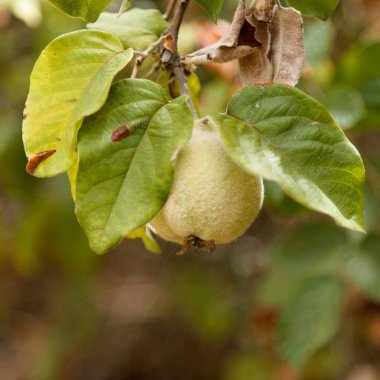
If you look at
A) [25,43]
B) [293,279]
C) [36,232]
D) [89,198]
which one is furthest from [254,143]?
[25,43]

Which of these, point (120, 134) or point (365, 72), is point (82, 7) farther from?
point (365, 72)

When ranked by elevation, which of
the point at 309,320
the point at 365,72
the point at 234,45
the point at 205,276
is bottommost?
the point at 205,276

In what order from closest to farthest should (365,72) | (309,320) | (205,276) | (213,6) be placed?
(213,6)
(365,72)
(309,320)
(205,276)

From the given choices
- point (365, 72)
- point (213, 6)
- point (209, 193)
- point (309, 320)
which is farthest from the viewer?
point (309, 320)

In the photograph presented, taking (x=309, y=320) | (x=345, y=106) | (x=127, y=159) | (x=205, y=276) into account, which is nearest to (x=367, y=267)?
(x=309, y=320)

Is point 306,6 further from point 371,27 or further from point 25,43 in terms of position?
point 25,43

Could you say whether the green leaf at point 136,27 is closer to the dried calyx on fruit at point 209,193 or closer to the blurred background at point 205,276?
the dried calyx on fruit at point 209,193

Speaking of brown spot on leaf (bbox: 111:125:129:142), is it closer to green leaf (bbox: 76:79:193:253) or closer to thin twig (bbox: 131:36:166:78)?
green leaf (bbox: 76:79:193:253)

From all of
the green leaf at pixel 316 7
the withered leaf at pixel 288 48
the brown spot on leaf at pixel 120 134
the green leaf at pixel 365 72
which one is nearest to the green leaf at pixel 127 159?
the brown spot on leaf at pixel 120 134
